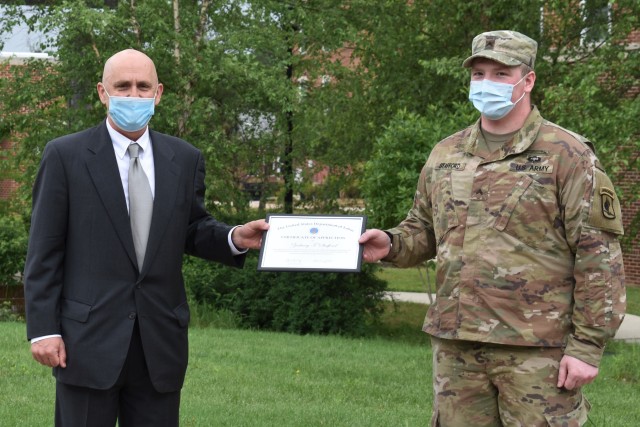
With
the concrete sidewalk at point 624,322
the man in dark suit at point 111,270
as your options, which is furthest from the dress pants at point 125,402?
the concrete sidewalk at point 624,322

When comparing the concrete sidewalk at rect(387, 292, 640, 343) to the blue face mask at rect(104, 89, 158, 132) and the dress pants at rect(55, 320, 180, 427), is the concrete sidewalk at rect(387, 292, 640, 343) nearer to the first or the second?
the dress pants at rect(55, 320, 180, 427)

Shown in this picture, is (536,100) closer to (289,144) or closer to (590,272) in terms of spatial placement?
(289,144)

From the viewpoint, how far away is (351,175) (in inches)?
656

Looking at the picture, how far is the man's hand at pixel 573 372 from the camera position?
13.1 feet

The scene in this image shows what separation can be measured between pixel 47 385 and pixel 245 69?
23.3 feet

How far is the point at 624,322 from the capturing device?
16.1 meters

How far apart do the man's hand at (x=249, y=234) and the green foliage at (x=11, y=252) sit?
1161 centimetres

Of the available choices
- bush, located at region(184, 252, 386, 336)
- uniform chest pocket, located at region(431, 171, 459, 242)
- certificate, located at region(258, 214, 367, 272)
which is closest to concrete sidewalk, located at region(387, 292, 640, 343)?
bush, located at region(184, 252, 386, 336)

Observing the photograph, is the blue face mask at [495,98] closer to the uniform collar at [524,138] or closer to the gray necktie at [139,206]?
the uniform collar at [524,138]

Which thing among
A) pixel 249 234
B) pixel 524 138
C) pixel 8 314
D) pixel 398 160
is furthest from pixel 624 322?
pixel 524 138

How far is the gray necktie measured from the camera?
4.22 meters

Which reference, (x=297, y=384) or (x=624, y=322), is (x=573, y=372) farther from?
(x=624, y=322)

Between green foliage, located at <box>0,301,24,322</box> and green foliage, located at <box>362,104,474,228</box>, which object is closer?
green foliage, located at <box>362,104,474,228</box>

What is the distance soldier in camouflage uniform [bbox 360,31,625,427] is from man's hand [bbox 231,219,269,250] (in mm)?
957
